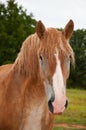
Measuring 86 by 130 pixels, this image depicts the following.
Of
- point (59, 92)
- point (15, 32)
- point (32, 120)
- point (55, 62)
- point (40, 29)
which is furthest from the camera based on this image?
point (15, 32)

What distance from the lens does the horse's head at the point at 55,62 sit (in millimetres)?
4770

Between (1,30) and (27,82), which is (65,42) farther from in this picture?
(1,30)

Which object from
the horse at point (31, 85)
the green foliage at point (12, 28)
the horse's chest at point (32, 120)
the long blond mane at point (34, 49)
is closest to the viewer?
the long blond mane at point (34, 49)

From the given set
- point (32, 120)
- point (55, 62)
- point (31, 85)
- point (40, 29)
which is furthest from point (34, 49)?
point (32, 120)

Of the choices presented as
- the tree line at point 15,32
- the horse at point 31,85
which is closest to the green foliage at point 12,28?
the tree line at point 15,32

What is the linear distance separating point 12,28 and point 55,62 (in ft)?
147

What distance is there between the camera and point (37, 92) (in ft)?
18.7

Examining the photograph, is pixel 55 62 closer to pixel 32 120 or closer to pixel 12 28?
pixel 32 120

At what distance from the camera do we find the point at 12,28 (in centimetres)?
4925

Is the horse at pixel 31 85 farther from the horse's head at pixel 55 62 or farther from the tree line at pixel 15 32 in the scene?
the tree line at pixel 15 32

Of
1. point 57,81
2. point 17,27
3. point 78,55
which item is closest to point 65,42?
point 57,81

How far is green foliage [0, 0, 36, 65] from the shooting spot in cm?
4503

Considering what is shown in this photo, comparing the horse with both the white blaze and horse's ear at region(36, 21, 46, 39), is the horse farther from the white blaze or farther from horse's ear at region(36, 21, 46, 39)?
the white blaze

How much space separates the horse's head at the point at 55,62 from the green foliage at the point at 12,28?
37692 millimetres
